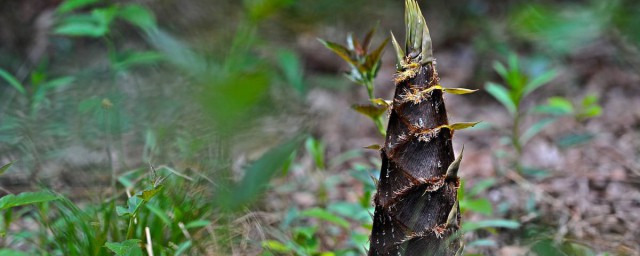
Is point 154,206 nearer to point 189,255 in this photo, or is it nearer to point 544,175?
point 189,255

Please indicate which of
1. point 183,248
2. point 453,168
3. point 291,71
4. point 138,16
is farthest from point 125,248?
point 291,71

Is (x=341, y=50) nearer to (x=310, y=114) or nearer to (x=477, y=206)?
(x=477, y=206)

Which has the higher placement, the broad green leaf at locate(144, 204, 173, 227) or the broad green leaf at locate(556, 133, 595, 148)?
the broad green leaf at locate(556, 133, 595, 148)

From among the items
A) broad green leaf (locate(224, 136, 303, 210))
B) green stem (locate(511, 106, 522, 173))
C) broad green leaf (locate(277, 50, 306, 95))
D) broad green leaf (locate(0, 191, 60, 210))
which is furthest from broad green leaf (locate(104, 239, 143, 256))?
green stem (locate(511, 106, 522, 173))

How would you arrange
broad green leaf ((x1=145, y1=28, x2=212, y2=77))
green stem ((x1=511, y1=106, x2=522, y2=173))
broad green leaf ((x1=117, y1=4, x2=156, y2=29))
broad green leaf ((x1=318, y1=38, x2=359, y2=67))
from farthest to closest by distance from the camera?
green stem ((x1=511, y1=106, x2=522, y2=173)) → broad green leaf ((x1=117, y1=4, x2=156, y2=29)) → broad green leaf ((x1=318, y1=38, x2=359, y2=67)) → broad green leaf ((x1=145, y1=28, x2=212, y2=77))

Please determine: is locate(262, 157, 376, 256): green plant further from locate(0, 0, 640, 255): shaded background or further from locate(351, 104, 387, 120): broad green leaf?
locate(351, 104, 387, 120): broad green leaf

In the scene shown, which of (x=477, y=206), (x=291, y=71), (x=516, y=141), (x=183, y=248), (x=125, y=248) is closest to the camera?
(x=125, y=248)

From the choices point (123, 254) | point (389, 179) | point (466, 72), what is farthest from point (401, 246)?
point (466, 72)
